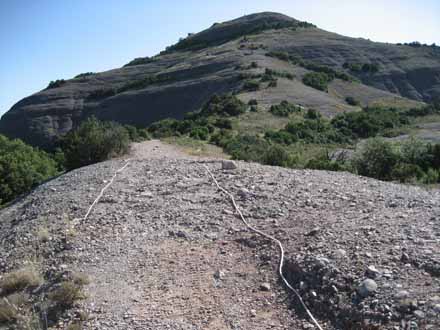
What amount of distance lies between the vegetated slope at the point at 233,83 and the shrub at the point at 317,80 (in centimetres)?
72

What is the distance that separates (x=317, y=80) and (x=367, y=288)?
41.0 meters

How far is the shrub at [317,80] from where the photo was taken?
4253 centimetres

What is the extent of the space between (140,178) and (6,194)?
993 cm

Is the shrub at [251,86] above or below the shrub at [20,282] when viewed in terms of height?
above

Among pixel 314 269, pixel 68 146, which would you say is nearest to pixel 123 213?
pixel 314 269

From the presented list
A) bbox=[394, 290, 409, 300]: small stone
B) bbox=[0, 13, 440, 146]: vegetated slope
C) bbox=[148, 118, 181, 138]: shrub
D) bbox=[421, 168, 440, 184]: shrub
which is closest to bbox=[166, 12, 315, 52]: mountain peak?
bbox=[0, 13, 440, 146]: vegetated slope

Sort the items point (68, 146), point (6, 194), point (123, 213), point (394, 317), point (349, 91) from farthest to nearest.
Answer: point (349, 91), point (6, 194), point (68, 146), point (123, 213), point (394, 317)

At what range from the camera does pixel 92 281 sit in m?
5.52

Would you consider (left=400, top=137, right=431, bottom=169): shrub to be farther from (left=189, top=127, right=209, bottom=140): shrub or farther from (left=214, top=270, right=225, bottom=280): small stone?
(left=189, top=127, right=209, bottom=140): shrub

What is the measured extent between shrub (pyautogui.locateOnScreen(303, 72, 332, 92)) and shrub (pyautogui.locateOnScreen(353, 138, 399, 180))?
98.5 feet

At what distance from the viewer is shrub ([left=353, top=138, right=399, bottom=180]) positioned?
12.7 metres


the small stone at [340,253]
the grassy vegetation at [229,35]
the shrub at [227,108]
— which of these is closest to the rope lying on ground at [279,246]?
the small stone at [340,253]

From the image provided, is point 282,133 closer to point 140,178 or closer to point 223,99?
point 223,99

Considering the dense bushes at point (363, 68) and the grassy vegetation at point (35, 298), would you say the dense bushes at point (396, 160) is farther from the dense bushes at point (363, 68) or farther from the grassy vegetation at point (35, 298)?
the dense bushes at point (363, 68)
